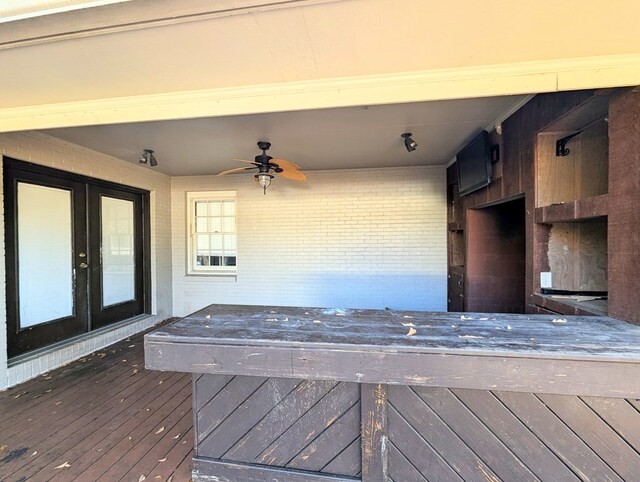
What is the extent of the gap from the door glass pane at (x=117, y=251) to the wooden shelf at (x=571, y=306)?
5110mm

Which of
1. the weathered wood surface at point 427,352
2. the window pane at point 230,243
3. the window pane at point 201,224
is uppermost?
the window pane at point 201,224

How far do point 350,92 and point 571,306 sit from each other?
2.08 meters

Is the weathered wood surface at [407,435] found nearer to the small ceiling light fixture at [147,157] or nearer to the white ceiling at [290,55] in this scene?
the white ceiling at [290,55]

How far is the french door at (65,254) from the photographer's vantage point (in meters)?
3.07

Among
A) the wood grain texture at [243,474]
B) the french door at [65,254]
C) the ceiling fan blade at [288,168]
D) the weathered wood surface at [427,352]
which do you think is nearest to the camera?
the weathered wood surface at [427,352]

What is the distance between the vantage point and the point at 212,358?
4.91 feet

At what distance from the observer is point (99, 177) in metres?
3.96

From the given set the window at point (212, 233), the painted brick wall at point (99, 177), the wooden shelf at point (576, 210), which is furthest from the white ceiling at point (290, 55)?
the window at point (212, 233)

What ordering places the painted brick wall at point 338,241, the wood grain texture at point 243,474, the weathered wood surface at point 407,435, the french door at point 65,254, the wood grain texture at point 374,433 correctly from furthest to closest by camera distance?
the painted brick wall at point 338,241 < the french door at point 65,254 < the wood grain texture at point 243,474 < the wood grain texture at point 374,433 < the weathered wood surface at point 407,435

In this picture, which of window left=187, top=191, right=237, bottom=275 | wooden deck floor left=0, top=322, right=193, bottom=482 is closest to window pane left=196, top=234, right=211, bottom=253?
Result: window left=187, top=191, right=237, bottom=275

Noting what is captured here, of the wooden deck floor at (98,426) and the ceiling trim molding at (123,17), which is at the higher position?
the ceiling trim molding at (123,17)

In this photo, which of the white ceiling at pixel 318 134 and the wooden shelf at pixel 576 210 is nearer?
the wooden shelf at pixel 576 210

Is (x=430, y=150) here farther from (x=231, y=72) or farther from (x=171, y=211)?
(x=171, y=211)

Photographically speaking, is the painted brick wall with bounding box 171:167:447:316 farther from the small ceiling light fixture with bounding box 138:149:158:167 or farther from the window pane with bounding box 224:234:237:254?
the small ceiling light fixture with bounding box 138:149:158:167
